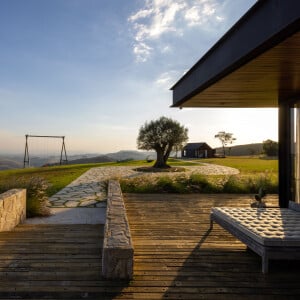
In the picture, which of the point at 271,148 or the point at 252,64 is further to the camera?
the point at 271,148

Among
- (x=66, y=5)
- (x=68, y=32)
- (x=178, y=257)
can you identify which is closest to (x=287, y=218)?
(x=178, y=257)

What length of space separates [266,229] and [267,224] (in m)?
0.29

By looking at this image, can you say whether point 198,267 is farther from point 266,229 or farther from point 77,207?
point 77,207

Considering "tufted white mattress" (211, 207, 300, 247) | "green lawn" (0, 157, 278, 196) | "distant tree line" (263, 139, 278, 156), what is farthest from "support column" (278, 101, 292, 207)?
"distant tree line" (263, 139, 278, 156)

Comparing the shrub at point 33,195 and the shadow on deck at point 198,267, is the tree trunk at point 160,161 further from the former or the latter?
the shadow on deck at point 198,267

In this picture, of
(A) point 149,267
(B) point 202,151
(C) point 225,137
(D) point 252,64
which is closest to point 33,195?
(A) point 149,267

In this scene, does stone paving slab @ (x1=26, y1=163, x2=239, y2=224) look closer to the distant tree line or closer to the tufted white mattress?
the tufted white mattress

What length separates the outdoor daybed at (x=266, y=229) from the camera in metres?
3.38

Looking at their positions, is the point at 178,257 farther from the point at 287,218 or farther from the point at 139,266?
the point at 287,218

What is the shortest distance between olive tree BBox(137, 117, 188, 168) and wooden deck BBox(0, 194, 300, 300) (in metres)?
17.7

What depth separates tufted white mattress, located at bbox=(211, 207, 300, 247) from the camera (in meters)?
3.39

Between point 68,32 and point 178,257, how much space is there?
8708mm

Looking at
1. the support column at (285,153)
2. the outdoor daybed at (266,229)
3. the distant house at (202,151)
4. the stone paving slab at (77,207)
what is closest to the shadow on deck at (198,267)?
the outdoor daybed at (266,229)

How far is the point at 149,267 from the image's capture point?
11.9 ft
